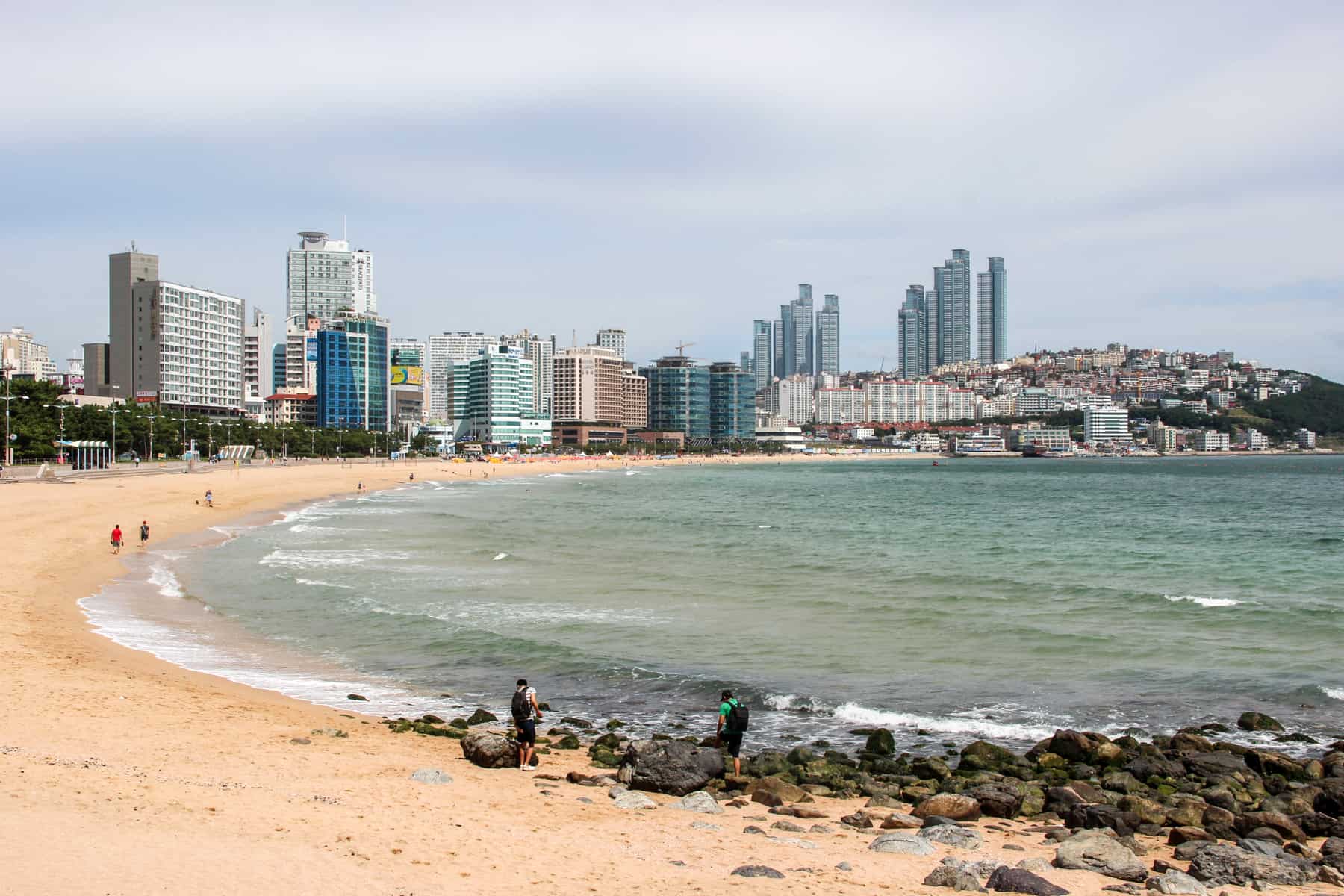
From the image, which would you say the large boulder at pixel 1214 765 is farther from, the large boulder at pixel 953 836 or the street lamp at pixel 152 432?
the street lamp at pixel 152 432

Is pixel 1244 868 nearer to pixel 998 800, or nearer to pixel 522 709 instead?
pixel 998 800

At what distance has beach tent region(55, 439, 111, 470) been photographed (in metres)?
70.4

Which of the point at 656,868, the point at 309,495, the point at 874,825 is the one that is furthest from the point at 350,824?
the point at 309,495

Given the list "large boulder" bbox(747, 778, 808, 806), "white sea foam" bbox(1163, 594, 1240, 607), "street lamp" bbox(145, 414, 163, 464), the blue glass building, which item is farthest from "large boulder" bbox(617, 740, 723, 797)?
the blue glass building

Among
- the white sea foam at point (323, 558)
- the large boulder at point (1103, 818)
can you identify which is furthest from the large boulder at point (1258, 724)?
the white sea foam at point (323, 558)

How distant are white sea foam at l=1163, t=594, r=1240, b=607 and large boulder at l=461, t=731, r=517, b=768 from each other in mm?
19718

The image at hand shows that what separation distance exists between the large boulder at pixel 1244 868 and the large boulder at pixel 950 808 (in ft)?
7.13

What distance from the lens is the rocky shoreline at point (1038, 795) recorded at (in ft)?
29.0

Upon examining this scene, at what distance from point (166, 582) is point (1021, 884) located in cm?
2514

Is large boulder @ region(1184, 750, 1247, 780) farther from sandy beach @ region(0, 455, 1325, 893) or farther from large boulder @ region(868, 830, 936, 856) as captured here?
large boulder @ region(868, 830, 936, 856)

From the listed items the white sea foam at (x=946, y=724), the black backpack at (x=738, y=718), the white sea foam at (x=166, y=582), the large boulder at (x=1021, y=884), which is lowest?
the white sea foam at (x=946, y=724)

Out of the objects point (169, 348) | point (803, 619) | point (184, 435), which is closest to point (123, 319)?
point (169, 348)

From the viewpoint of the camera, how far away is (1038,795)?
1112cm

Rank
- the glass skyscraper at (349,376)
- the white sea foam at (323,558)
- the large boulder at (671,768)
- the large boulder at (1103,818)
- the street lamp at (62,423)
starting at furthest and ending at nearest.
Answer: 1. the glass skyscraper at (349,376)
2. the street lamp at (62,423)
3. the white sea foam at (323,558)
4. the large boulder at (671,768)
5. the large boulder at (1103,818)
